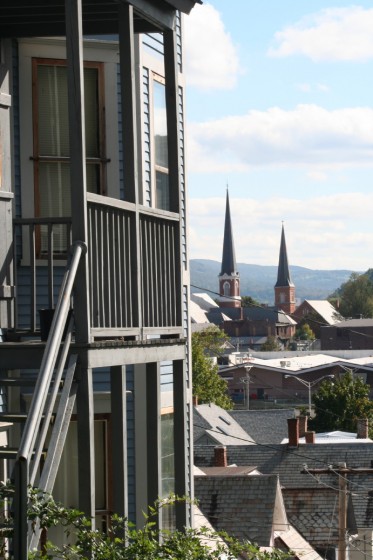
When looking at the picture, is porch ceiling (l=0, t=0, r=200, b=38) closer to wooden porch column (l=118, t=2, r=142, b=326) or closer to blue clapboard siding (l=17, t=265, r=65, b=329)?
wooden porch column (l=118, t=2, r=142, b=326)

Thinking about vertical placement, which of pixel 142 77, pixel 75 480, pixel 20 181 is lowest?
pixel 75 480

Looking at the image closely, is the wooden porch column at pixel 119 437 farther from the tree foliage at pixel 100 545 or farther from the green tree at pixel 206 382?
the green tree at pixel 206 382

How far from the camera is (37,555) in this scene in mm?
7340

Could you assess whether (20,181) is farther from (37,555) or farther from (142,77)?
(37,555)

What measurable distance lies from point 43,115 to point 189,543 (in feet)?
19.0

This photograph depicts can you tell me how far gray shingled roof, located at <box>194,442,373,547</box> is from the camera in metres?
34.1

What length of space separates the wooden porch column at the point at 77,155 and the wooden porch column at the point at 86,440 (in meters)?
0.32

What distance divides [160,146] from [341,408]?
69.9 metres

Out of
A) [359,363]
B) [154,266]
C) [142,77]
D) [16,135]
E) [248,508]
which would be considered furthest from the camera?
[359,363]

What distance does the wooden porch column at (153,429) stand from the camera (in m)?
9.98

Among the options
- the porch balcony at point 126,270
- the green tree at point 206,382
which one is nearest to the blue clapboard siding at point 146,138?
the porch balcony at point 126,270

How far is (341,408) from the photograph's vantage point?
8281 cm

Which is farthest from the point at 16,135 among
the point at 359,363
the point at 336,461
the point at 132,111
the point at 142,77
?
the point at 359,363

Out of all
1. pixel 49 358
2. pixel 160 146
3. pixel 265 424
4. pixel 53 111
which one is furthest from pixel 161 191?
pixel 265 424
